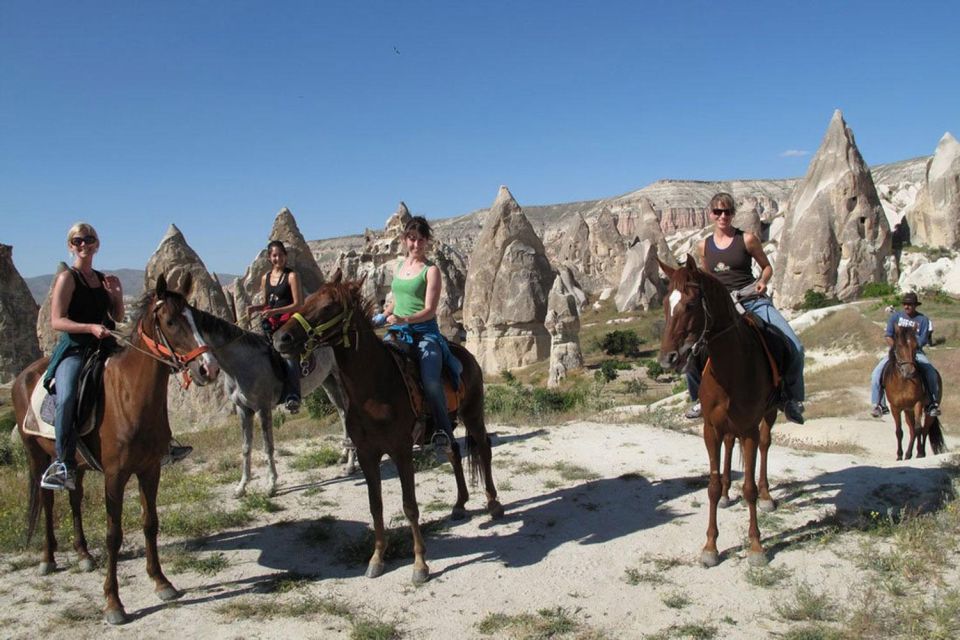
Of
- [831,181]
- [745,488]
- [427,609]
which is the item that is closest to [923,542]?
[745,488]

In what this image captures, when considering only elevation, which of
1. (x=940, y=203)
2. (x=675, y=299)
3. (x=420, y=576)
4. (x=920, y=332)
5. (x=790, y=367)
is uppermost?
(x=940, y=203)

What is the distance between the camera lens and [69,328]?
4.65 m

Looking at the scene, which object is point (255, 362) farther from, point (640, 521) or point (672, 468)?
point (672, 468)

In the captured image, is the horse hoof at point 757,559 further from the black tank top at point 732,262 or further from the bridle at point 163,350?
the bridle at point 163,350

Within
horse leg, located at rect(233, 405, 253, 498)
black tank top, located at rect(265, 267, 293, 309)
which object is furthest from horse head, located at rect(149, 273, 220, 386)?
black tank top, located at rect(265, 267, 293, 309)

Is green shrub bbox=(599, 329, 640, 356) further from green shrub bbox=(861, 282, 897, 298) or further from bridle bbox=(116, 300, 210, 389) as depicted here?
bridle bbox=(116, 300, 210, 389)

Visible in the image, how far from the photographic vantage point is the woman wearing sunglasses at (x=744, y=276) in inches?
223

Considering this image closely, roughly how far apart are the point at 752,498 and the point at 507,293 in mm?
21857

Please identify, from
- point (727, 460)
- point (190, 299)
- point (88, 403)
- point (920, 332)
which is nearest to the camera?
point (88, 403)

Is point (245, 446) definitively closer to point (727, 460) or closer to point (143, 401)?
point (143, 401)

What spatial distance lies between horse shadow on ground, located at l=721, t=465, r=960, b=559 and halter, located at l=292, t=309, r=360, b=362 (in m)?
3.24

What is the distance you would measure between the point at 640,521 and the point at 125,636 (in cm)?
395

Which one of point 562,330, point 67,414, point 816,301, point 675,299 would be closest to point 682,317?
point 675,299

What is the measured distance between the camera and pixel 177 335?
4.48 meters
